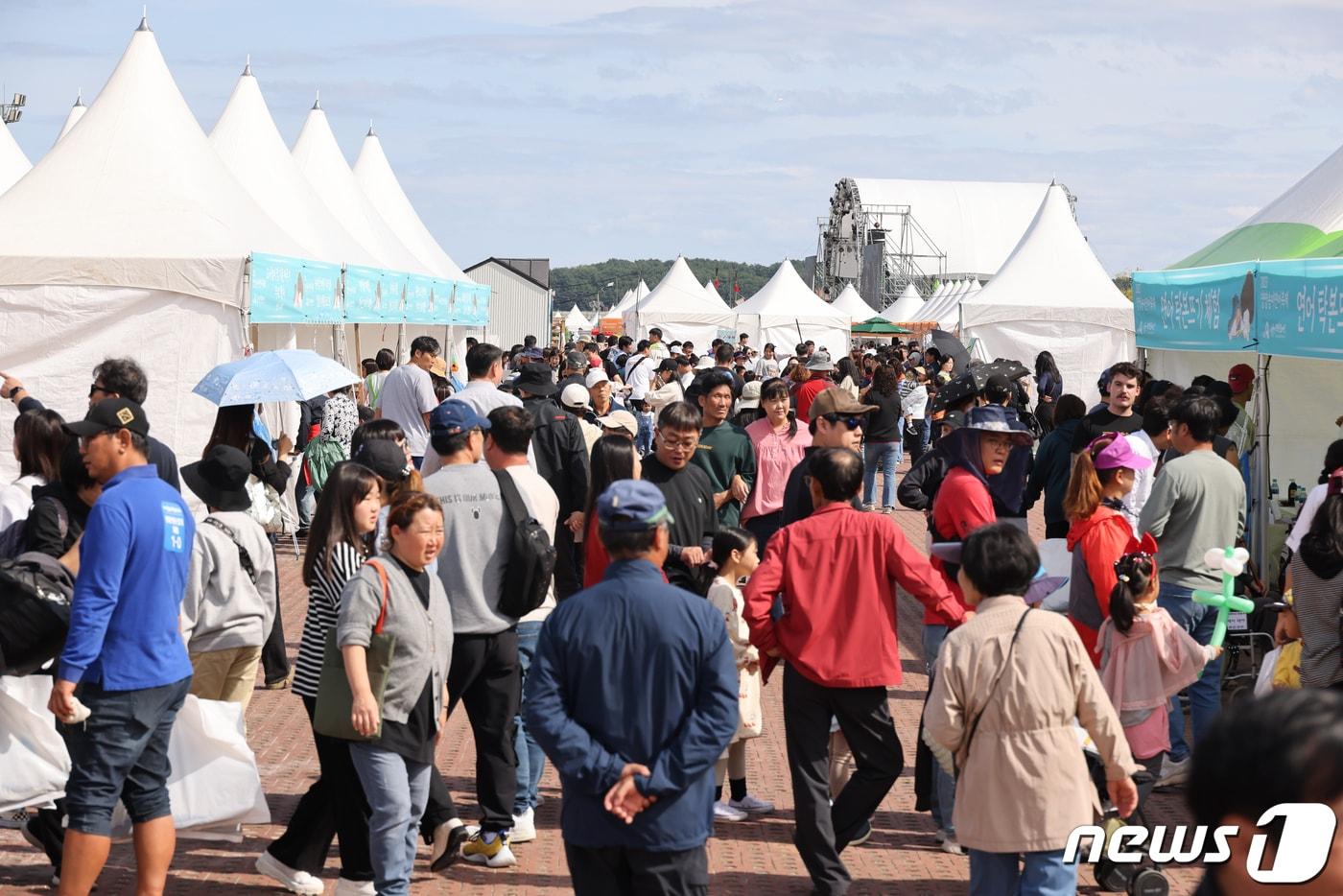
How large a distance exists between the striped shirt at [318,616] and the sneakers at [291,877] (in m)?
0.75

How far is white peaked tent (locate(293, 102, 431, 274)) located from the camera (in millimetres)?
24656

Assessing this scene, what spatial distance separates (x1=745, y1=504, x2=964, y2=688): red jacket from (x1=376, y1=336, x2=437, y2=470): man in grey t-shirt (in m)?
5.91

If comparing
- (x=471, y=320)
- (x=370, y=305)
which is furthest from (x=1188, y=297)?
(x=471, y=320)

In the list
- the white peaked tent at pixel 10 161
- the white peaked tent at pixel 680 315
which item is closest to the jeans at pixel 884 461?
the white peaked tent at pixel 10 161

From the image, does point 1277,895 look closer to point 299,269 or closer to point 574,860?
point 574,860

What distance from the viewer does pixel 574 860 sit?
4.00 m

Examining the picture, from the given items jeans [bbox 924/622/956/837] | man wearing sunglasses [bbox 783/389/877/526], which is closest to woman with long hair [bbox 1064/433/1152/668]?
jeans [bbox 924/622/956/837]

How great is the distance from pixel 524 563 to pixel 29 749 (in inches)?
75.8

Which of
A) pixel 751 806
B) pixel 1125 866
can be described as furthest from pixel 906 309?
pixel 1125 866

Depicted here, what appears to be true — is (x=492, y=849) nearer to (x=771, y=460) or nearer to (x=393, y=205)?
(x=771, y=460)

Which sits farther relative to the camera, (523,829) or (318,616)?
(523,829)

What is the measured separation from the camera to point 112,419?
5062 millimetres

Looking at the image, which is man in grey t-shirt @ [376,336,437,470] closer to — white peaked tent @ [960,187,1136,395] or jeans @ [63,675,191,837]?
jeans @ [63,675,191,837]

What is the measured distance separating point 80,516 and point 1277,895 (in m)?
4.79
